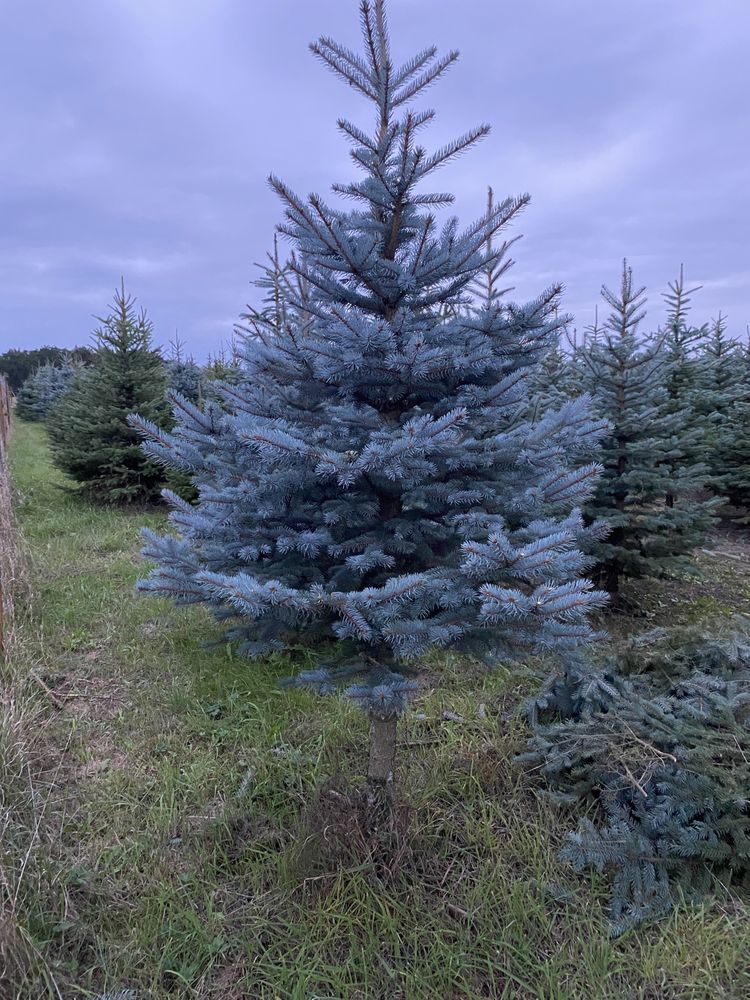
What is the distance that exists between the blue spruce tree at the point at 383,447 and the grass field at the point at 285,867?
65cm

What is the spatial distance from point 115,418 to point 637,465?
6.39 metres

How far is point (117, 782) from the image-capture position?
2650mm

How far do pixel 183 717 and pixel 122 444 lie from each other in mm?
5614

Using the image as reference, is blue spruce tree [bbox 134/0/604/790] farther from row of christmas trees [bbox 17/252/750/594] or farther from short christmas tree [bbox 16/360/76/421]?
short christmas tree [bbox 16/360/76/421]

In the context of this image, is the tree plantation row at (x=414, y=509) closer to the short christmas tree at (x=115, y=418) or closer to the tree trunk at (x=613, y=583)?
the tree trunk at (x=613, y=583)

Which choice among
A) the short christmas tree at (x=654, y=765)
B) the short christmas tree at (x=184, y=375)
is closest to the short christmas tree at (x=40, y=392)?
the short christmas tree at (x=184, y=375)

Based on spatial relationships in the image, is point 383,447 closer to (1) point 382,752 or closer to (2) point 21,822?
(1) point 382,752

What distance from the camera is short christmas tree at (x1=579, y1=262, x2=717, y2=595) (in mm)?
4465

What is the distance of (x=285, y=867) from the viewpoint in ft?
7.20

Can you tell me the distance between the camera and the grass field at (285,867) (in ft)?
6.23

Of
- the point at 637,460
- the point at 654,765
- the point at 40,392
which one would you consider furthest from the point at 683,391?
the point at 40,392

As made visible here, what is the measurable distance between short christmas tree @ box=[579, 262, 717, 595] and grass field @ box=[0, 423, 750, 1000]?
1811mm

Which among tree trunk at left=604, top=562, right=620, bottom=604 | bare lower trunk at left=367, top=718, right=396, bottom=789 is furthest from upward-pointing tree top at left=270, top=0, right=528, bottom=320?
tree trunk at left=604, top=562, right=620, bottom=604

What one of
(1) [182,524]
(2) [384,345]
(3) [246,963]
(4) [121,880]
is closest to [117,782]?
(4) [121,880]
